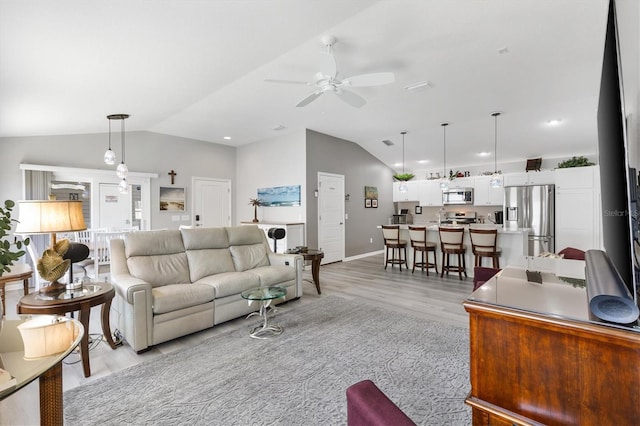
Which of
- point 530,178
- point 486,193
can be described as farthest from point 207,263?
point 530,178

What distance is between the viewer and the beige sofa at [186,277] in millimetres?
2717

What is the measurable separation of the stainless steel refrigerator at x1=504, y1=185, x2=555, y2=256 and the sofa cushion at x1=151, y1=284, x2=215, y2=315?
6562 mm

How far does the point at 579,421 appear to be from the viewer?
87 centimetres

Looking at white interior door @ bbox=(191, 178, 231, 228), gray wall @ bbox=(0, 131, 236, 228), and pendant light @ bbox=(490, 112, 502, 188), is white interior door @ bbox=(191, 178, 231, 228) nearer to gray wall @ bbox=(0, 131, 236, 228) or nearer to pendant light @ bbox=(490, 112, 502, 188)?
gray wall @ bbox=(0, 131, 236, 228)

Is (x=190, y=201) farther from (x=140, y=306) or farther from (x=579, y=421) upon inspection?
(x=579, y=421)

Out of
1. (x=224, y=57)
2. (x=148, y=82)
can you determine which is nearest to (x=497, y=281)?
(x=224, y=57)

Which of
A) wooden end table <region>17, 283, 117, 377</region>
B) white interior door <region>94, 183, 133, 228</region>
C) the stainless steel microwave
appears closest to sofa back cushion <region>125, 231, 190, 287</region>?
wooden end table <region>17, 283, 117, 377</region>

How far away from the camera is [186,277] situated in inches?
136

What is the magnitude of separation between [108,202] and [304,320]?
5086 mm

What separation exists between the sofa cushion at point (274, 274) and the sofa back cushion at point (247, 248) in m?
0.15

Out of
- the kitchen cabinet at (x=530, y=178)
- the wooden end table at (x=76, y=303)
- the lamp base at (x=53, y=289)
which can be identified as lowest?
the wooden end table at (x=76, y=303)

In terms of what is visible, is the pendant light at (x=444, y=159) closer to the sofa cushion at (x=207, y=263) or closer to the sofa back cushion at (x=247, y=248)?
the sofa back cushion at (x=247, y=248)

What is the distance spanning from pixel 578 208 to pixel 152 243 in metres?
7.74

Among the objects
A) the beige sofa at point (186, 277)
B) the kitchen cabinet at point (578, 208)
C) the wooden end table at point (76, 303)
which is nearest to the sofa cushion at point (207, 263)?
the beige sofa at point (186, 277)
